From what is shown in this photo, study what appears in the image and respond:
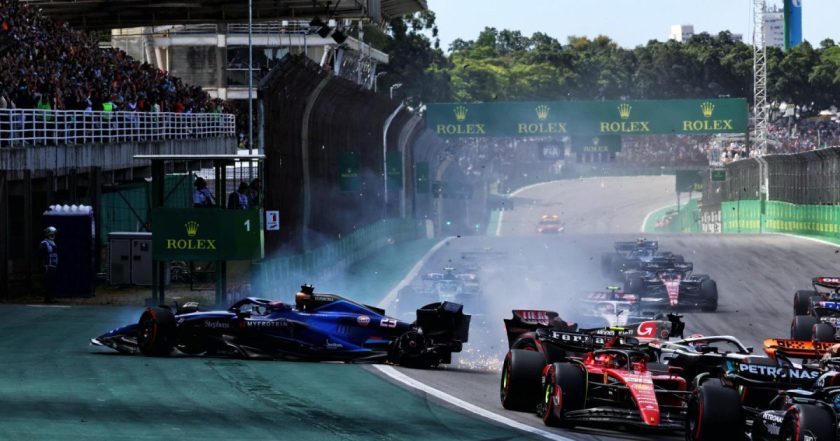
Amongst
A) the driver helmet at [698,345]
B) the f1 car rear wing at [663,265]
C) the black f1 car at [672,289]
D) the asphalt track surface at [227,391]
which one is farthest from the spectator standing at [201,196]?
the driver helmet at [698,345]

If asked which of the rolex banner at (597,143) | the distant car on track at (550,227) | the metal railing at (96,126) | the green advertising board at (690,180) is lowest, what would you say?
the distant car on track at (550,227)

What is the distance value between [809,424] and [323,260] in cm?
2623

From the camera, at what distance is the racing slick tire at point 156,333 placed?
20.0m

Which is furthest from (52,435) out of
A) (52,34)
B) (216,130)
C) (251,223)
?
(216,130)

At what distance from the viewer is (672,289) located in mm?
34219

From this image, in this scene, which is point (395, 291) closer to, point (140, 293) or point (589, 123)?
point (140, 293)

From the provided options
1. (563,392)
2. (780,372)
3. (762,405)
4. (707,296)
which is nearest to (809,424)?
(780,372)

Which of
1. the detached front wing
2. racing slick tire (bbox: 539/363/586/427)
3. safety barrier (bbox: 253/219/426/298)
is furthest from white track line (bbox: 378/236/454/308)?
the detached front wing

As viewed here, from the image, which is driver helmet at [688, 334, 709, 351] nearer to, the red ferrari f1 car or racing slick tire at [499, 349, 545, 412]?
the red ferrari f1 car

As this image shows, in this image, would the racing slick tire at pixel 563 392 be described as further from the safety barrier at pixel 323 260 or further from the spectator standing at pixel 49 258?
the spectator standing at pixel 49 258

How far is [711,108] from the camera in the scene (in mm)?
77812

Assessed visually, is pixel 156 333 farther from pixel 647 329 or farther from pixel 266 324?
pixel 647 329

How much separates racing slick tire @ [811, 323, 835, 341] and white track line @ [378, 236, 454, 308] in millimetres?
14423

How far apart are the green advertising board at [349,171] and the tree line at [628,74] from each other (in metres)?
78.9
